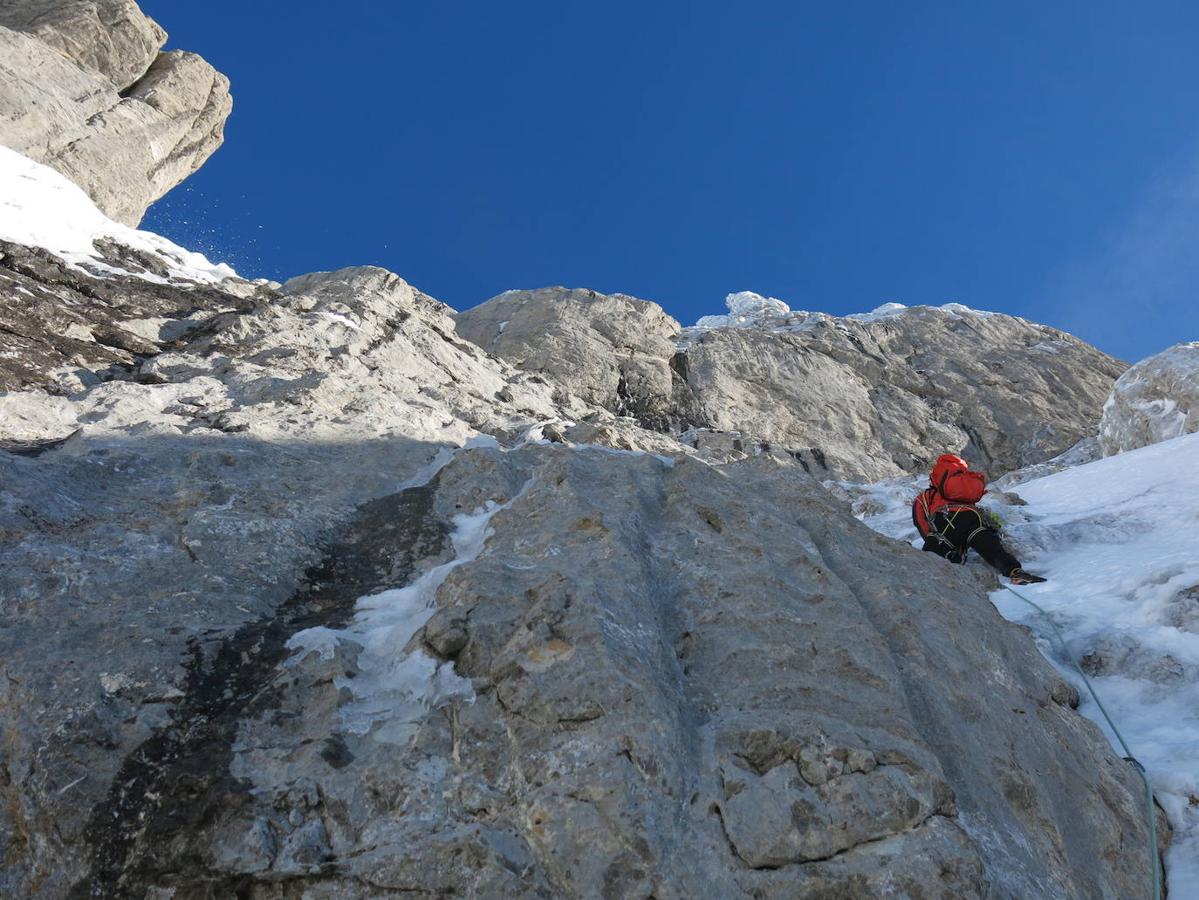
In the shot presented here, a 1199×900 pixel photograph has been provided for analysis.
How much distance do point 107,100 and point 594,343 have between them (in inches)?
856

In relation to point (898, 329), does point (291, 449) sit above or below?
below

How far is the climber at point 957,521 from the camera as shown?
12.0 meters

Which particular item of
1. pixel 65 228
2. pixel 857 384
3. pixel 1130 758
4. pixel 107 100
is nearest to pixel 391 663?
pixel 1130 758

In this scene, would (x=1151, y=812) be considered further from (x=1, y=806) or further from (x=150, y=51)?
(x=150, y=51)

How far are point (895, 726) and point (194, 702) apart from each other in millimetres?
4740

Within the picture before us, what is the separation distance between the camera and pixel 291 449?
1080 cm

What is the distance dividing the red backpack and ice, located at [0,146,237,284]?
1556 cm

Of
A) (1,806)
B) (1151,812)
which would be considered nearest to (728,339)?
(1151,812)

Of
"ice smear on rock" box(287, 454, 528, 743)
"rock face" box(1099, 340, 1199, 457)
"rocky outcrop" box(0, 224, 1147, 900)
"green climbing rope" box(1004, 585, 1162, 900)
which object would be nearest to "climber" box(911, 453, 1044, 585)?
"green climbing rope" box(1004, 585, 1162, 900)

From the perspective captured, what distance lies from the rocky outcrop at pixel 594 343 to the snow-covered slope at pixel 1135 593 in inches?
704

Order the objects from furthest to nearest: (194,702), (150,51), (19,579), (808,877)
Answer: (150,51)
(19,579)
(194,702)
(808,877)

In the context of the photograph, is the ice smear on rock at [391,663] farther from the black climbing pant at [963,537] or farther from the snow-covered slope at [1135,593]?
the black climbing pant at [963,537]

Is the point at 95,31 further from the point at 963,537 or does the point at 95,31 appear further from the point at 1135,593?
the point at 1135,593

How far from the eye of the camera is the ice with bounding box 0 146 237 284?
1666 centimetres
